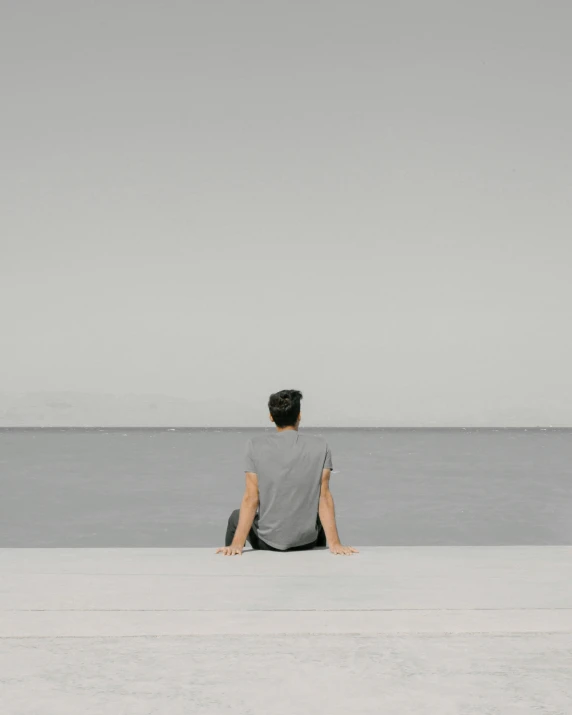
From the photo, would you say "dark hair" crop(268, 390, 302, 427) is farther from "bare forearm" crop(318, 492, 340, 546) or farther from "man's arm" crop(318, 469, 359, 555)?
"bare forearm" crop(318, 492, 340, 546)

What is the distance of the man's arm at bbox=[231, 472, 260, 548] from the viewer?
5902 millimetres

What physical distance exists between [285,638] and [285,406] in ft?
8.00

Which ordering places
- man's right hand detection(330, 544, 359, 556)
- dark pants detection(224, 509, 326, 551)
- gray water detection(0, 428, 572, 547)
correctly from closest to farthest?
man's right hand detection(330, 544, 359, 556) → dark pants detection(224, 509, 326, 551) → gray water detection(0, 428, 572, 547)

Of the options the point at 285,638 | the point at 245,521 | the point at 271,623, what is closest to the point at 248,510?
the point at 245,521

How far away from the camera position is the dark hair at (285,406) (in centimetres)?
589

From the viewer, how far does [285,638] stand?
360 cm

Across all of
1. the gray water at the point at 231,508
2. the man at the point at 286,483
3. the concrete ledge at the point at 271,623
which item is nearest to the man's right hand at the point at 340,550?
the man at the point at 286,483

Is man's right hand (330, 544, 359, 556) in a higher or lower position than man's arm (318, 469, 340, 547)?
lower

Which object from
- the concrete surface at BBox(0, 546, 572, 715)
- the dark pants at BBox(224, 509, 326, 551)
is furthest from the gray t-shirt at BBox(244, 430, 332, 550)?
the concrete surface at BBox(0, 546, 572, 715)

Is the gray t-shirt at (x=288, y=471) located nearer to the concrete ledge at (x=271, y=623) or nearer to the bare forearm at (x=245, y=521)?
the bare forearm at (x=245, y=521)

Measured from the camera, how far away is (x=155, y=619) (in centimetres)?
392

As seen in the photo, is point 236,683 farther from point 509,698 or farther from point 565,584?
point 565,584

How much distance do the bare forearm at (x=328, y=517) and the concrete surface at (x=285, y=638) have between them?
0.41 m

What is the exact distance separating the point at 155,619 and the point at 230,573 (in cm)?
128
